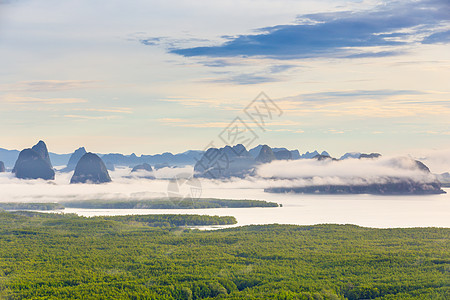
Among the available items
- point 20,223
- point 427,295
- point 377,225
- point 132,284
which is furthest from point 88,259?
point 377,225

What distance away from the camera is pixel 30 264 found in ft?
305

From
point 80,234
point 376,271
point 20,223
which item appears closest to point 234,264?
point 376,271

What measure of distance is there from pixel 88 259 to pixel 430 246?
2171 inches

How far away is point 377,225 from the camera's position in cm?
14325

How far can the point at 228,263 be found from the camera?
3568 inches

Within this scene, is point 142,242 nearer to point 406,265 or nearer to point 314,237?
point 314,237

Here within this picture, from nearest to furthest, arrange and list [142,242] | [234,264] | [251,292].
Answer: [251,292] < [234,264] < [142,242]

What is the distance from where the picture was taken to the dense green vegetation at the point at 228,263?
74938mm

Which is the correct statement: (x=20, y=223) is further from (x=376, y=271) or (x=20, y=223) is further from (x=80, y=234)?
(x=376, y=271)

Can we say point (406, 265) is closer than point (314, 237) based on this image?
Yes

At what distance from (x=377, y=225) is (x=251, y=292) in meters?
75.3

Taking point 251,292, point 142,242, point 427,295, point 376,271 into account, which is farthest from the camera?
point 142,242

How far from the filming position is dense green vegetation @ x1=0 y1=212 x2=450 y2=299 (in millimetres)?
74938

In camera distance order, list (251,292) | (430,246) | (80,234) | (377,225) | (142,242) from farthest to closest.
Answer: (377,225) < (80,234) < (142,242) < (430,246) < (251,292)
